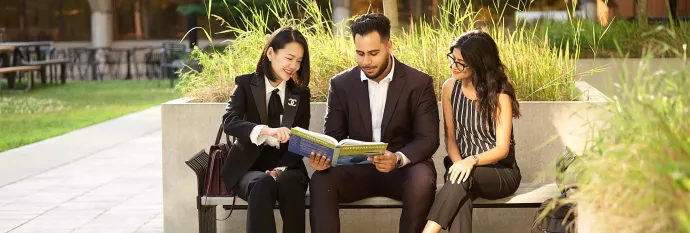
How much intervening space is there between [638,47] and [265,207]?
22.2ft

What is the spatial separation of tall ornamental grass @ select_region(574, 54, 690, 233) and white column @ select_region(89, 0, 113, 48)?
2783cm

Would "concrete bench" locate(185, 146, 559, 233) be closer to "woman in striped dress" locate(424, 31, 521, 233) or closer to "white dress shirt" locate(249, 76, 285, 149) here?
"woman in striped dress" locate(424, 31, 521, 233)

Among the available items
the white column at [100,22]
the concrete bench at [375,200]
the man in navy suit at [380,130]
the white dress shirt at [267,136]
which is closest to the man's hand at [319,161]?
the man in navy suit at [380,130]

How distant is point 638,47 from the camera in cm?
1070

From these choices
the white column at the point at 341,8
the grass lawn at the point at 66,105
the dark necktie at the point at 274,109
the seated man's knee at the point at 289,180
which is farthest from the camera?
the white column at the point at 341,8

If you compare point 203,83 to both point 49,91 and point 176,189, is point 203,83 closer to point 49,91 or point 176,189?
point 176,189

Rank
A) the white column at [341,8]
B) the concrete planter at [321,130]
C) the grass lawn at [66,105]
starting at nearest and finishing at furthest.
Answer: the concrete planter at [321,130] → the grass lawn at [66,105] → the white column at [341,8]

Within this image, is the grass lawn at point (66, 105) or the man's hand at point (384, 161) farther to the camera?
the grass lawn at point (66, 105)

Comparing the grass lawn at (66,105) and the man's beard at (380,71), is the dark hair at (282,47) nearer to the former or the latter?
the man's beard at (380,71)

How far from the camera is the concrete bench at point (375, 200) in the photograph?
499 cm

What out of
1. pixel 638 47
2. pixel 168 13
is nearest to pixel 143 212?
pixel 638 47

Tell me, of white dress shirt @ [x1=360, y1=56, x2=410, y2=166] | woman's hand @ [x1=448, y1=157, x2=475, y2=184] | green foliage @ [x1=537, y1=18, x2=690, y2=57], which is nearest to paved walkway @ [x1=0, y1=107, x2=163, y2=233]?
white dress shirt @ [x1=360, y1=56, x2=410, y2=166]

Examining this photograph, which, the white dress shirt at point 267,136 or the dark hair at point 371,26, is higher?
the dark hair at point 371,26

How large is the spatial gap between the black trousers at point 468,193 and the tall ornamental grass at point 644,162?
139 centimetres
